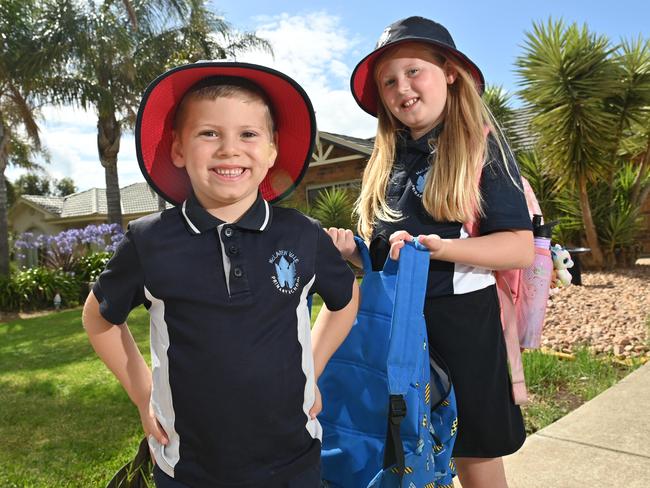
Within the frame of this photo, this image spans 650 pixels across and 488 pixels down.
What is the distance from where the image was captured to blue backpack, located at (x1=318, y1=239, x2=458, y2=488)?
1.54m

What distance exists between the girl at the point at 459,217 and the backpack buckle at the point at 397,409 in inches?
13.3

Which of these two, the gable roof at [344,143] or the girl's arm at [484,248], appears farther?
the gable roof at [344,143]

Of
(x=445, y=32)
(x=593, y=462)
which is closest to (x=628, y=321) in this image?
(x=593, y=462)

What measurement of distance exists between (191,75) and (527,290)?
1296mm

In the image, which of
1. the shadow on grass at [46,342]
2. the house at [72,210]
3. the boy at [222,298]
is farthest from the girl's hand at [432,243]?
the house at [72,210]

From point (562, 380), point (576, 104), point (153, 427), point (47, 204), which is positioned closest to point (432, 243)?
point (153, 427)

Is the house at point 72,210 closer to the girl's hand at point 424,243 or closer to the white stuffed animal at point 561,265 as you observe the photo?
the white stuffed animal at point 561,265

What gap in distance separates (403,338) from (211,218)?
626mm

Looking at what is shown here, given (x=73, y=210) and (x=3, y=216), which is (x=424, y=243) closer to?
(x=3, y=216)

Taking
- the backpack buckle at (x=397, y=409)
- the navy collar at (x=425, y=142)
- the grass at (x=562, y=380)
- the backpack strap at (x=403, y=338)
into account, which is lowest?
the grass at (x=562, y=380)

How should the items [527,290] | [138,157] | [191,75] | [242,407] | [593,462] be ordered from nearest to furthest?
[242,407]
[191,75]
[138,157]
[527,290]
[593,462]

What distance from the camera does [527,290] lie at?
1.91 meters

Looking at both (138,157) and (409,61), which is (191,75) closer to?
(138,157)

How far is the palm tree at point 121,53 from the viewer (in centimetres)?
1681
